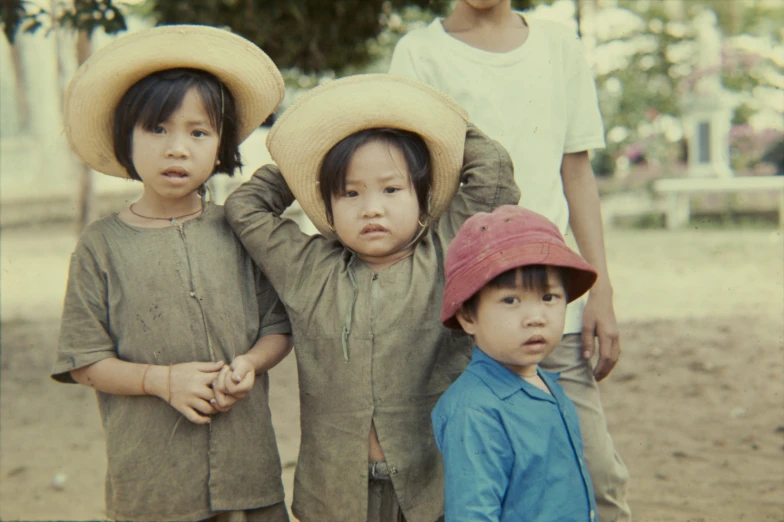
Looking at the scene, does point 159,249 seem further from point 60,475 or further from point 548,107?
point 60,475

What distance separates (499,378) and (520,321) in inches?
5.4

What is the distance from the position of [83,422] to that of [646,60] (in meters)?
17.5

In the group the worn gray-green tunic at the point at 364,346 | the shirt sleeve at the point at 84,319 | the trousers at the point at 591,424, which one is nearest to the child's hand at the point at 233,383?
the worn gray-green tunic at the point at 364,346

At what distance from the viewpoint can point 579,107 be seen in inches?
100

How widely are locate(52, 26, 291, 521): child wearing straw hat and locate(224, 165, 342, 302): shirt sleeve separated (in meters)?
0.10

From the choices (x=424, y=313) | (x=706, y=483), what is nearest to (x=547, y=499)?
(x=424, y=313)

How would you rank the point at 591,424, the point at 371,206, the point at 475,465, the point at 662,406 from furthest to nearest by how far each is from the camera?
the point at 662,406, the point at 591,424, the point at 371,206, the point at 475,465

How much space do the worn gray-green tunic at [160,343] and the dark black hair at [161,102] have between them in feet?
0.73

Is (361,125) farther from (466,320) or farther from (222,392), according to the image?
(222,392)

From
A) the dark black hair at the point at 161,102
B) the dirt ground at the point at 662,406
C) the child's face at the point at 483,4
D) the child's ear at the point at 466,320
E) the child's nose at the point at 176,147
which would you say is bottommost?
the dirt ground at the point at 662,406

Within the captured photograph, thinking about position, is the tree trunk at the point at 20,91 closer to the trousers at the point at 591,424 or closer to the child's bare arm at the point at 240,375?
the child's bare arm at the point at 240,375

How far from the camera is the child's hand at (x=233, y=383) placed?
2127 mm

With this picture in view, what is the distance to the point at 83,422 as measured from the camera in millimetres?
5391

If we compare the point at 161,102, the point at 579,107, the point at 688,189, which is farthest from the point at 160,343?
the point at 688,189
